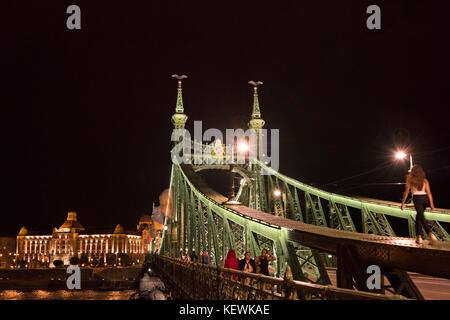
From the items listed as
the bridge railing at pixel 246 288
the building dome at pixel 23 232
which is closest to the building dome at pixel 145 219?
the building dome at pixel 23 232

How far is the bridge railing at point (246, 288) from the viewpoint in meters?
4.80

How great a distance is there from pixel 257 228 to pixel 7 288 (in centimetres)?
8798

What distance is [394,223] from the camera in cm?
4575

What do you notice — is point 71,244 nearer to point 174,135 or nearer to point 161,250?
point 161,250

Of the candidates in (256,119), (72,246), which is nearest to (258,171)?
(256,119)

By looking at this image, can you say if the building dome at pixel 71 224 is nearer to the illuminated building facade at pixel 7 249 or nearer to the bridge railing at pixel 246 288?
the illuminated building facade at pixel 7 249

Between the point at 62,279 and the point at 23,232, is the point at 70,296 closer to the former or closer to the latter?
the point at 62,279

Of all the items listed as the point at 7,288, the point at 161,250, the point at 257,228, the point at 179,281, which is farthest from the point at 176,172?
the point at 7,288

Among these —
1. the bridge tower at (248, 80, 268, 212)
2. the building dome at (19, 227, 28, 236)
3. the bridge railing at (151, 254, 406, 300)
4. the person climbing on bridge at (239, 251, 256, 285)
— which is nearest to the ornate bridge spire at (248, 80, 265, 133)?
the bridge tower at (248, 80, 268, 212)

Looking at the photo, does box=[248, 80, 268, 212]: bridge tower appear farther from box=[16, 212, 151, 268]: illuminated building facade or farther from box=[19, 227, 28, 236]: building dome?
box=[19, 227, 28, 236]: building dome

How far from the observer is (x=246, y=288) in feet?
27.4

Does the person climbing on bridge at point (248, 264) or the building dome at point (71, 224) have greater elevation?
the person climbing on bridge at point (248, 264)

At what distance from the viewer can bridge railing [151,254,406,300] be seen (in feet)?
15.8
